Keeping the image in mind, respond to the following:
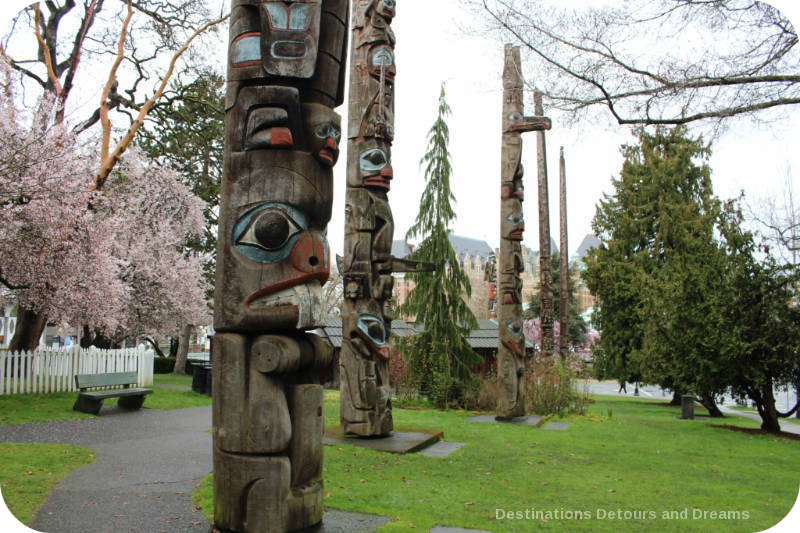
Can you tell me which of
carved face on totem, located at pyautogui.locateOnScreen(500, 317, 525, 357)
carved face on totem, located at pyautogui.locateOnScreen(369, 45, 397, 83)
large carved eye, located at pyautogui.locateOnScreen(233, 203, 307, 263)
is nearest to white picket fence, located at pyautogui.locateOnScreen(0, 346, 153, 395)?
carved face on totem, located at pyautogui.locateOnScreen(500, 317, 525, 357)

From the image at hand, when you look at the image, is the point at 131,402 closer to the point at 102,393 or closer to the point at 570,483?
the point at 102,393

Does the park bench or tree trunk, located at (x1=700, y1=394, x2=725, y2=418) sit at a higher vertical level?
the park bench

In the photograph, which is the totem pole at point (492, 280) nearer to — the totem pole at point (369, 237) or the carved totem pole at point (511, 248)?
the carved totem pole at point (511, 248)

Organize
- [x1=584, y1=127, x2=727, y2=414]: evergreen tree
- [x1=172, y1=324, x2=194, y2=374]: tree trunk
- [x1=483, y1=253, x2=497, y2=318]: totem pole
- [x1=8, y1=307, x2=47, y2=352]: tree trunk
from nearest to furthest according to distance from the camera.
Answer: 1. [x1=8, y1=307, x2=47, y2=352]: tree trunk
2. [x1=584, y1=127, x2=727, y2=414]: evergreen tree
3. [x1=483, y1=253, x2=497, y2=318]: totem pole
4. [x1=172, y1=324, x2=194, y2=374]: tree trunk

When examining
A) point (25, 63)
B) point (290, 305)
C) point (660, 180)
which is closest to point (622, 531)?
point (290, 305)

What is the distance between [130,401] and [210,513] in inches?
334

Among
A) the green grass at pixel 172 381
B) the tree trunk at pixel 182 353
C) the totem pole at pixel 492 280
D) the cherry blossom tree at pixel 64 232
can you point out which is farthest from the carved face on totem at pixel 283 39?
the tree trunk at pixel 182 353

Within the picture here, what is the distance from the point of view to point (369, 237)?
29.3 ft

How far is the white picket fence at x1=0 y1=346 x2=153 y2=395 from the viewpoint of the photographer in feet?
43.0

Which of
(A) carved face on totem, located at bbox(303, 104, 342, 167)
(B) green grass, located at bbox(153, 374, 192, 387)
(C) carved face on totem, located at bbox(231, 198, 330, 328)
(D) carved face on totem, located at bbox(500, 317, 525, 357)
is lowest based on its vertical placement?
(B) green grass, located at bbox(153, 374, 192, 387)

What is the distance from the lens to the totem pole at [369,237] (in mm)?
8664

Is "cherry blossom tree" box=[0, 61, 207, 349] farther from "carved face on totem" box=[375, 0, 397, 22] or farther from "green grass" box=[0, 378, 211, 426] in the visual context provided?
"carved face on totem" box=[375, 0, 397, 22]

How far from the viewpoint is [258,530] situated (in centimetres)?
396

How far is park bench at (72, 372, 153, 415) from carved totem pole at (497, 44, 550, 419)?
7217mm
